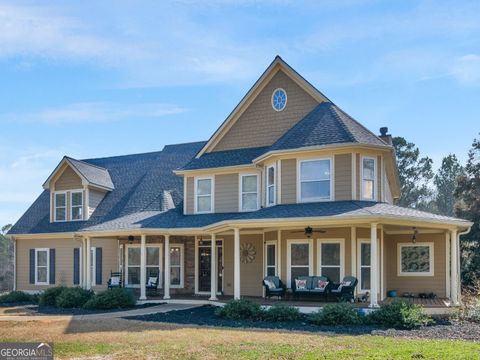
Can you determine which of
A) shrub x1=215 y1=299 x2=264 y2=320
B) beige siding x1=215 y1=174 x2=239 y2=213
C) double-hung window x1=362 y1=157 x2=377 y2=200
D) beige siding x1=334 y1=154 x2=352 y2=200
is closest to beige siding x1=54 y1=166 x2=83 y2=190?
beige siding x1=215 y1=174 x2=239 y2=213

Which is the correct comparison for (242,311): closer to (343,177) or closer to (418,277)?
(343,177)

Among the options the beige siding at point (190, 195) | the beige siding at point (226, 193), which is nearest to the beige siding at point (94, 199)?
the beige siding at point (190, 195)

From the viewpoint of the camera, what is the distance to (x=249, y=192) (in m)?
20.4

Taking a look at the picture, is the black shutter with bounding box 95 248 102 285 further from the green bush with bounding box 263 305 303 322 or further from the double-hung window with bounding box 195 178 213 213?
the green bush with bounding box 263 305 303 322

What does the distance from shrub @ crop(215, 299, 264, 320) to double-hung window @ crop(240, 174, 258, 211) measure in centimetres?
577

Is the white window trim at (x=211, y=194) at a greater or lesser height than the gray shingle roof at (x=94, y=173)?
lesser

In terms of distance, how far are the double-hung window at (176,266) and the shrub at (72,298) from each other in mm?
4004

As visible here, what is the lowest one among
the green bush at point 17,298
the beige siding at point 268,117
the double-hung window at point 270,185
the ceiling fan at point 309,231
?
the green bush at point 17,298

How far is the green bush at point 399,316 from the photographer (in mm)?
12773

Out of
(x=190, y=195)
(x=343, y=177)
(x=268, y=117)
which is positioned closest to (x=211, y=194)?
(x=190, y=195)

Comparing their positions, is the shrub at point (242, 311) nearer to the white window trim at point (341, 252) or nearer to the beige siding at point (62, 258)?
the white window trim at point (341, 252)

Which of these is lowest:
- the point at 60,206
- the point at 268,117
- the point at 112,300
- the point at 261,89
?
the point at 112,300

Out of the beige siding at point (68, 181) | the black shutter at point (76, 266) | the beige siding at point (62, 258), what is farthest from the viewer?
the beige siding at point (68, 181)

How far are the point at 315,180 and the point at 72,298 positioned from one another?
954 cm
